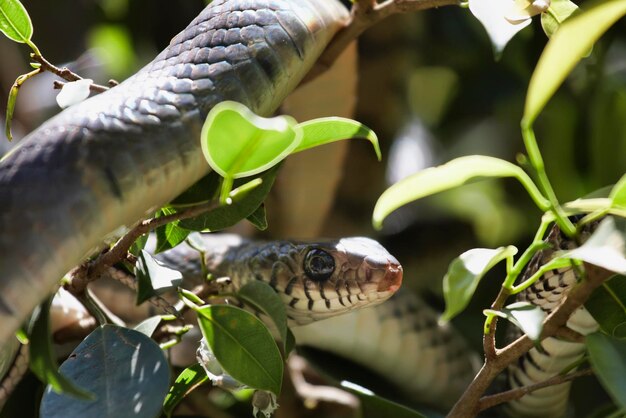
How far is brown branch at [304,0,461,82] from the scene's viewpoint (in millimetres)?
1381

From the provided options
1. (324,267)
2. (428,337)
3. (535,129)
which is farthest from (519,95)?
(324,267)

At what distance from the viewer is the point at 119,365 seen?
972 mm

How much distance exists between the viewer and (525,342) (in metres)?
0.98

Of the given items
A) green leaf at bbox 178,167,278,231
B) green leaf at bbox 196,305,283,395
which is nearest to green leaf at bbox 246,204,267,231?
green leaf at bbox 178,167,278,231

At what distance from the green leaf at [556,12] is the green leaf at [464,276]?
390 mm

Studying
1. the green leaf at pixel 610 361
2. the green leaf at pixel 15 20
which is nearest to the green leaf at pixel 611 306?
the green leaf at pixel 610 361

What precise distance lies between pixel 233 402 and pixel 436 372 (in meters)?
0.41

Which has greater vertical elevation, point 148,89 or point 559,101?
point 148,89

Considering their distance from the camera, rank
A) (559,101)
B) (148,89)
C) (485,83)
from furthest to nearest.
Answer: (485,83)
(559,101)
(148,89)

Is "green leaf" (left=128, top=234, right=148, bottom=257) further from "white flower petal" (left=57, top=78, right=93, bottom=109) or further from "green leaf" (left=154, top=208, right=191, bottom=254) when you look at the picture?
"white flower petal" (left=57, top=78, right=93, bottom=109)

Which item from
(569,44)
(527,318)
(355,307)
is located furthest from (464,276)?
(355,307)

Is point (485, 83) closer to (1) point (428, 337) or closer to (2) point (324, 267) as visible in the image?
(1) point (428, 337)

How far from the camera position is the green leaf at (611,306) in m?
1.01

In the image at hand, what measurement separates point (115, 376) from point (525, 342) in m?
0.44
